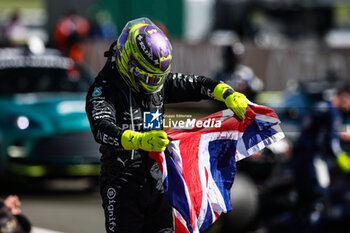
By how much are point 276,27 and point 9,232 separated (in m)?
19.9

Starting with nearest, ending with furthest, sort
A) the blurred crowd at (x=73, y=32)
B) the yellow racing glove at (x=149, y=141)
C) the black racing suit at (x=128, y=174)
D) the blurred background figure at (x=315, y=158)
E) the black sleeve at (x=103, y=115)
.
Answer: the yellow racing glove at (x=149, y=141) < the black sleeve at (x=103, y=115) < the black racing suit at (x=128, y=174) < the blurred background figure at (x=315, y=158) < the blurred crowd at (x=73, y=32)

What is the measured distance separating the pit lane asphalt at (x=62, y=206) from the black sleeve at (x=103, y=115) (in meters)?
4.12

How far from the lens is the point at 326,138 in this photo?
7.66m

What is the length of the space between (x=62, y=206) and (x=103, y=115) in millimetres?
5547

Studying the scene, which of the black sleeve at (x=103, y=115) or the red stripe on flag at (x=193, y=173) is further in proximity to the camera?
the red stripe on flag at (x=193, y=173)

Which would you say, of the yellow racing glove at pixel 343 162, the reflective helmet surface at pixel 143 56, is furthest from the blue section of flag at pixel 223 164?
the yellow racing glove at pixel 343 162

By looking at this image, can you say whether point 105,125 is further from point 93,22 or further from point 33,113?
point 93,22

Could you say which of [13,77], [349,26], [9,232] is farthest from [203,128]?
[349,26]

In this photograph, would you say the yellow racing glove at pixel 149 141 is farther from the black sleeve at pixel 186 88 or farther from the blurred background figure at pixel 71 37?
the blurred background figure at pixel 71 37

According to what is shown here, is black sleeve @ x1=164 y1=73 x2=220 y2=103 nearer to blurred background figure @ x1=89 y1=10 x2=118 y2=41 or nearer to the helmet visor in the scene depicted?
the helmet visor

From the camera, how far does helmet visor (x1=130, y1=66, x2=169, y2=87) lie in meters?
4.38

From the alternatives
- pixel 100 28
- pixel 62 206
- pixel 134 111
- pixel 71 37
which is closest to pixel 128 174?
pixel 134 111

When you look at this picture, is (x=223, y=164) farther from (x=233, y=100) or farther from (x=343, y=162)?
(x=343, y=162)

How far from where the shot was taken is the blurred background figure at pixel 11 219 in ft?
18.2
